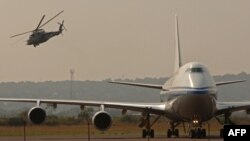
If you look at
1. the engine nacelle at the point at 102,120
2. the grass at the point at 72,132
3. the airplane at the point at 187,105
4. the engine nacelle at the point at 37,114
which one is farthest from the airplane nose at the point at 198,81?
the grass at the point at 72,132

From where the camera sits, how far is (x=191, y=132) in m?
39.7

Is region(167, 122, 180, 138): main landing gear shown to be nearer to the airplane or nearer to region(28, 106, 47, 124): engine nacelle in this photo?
the airplane

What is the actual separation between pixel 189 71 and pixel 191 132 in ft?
10.9

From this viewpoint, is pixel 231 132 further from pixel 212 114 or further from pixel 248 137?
pixel 212 114

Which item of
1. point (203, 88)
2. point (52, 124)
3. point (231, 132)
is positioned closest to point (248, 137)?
point (231, 132)

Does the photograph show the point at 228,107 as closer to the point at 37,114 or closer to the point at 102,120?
the point at 102,120

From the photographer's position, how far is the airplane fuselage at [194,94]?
127 ft

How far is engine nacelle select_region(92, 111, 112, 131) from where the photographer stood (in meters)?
44.0
